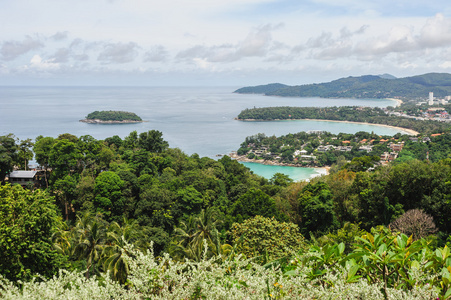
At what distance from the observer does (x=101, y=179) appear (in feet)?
46.1

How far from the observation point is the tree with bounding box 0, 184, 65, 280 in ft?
20.5

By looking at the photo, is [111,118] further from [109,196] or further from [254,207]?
[254,207]

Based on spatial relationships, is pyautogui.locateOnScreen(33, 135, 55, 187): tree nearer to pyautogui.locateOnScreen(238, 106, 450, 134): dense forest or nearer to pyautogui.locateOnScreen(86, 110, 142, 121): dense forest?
pyautogui.locateOnScreen(86, 110, 142, 121): dense forest

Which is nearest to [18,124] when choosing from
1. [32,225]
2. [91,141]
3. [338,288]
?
[91,141]

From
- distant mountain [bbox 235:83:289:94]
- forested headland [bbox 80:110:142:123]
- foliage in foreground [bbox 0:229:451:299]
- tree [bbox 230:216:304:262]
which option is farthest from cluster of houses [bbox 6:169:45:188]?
distant mountain [bbox 235:83:289:94]

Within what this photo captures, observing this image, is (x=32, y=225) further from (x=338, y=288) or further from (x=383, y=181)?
(x=383, y=181)

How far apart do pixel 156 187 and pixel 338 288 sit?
42.5 feet

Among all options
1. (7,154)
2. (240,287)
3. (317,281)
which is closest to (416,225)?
(317,281)

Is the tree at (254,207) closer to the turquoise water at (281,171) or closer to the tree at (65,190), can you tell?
the tree at (65,190)

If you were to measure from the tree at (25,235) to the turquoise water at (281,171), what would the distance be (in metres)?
28.4

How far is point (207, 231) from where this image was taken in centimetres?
968

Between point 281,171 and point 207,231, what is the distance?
27884mm

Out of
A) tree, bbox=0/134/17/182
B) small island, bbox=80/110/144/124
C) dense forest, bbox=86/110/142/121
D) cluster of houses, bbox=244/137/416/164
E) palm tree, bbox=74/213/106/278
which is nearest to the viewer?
palm tree, bbox=74/213/106/278

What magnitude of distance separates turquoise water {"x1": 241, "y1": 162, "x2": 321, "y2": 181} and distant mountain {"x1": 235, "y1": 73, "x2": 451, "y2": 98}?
362 feet
